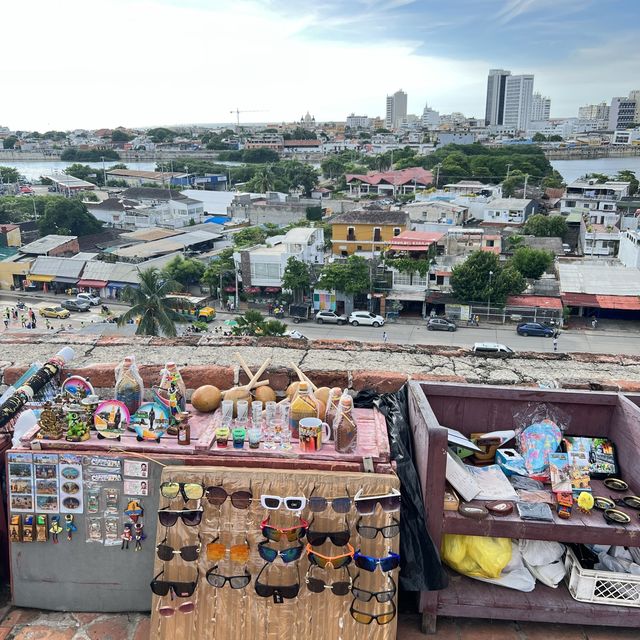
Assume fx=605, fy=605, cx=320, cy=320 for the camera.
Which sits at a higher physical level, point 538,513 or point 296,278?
point 538,513

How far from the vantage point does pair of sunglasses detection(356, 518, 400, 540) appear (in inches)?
100.0

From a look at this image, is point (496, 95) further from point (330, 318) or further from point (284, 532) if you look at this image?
point (284, 532)

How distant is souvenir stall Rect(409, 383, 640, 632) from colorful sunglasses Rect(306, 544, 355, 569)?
407 millimetres

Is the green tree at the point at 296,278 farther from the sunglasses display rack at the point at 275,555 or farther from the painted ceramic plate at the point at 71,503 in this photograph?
the sunglasses display rack at the point at 275,555

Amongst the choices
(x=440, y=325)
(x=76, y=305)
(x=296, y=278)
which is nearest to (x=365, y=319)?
(x=440, y=325)

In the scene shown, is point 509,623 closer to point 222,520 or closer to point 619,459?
point 619,459

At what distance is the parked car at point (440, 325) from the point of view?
22.5 m

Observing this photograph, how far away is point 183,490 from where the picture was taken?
2.57 meters

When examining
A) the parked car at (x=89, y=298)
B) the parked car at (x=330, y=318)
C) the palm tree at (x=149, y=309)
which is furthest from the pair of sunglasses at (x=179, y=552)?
the parked car at (x=89, y=298)

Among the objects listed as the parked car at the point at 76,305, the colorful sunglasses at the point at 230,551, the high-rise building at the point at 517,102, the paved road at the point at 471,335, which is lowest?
the parked car at the point at 76,305

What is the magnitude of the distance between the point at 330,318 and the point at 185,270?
7.95 m

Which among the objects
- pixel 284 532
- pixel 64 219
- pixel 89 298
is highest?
pixel 284 532

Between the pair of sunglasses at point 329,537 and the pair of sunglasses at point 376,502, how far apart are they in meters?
0.11

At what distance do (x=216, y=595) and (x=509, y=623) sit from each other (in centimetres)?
132
